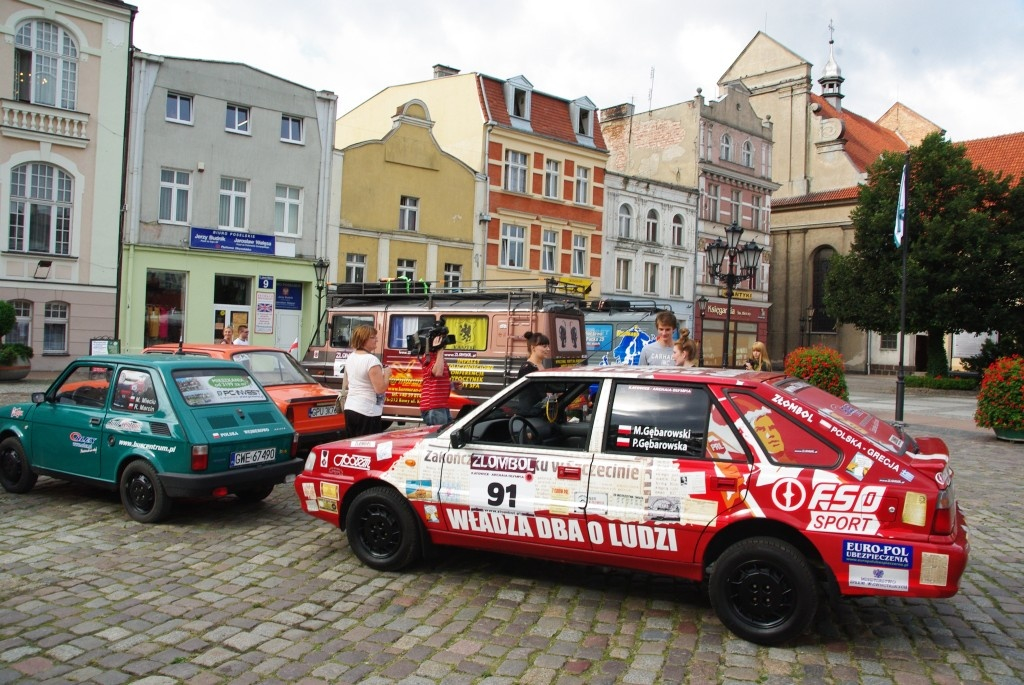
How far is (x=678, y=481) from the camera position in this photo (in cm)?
513

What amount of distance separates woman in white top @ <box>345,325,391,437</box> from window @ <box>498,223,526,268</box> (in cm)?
2635

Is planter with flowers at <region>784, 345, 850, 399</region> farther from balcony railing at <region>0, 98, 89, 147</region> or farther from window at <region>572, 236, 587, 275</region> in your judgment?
balcony railing at <region>0, 98, 89, 147</region>

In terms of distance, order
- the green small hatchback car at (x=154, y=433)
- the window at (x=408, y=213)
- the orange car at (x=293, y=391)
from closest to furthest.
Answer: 1. the green small hatchback car at (x=154, y=433)
2. the orange car at (x=293, y=391)
3. the window at (x=408, y=213)

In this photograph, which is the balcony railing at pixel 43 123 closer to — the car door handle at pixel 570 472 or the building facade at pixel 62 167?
the building facade at pixel 62 167

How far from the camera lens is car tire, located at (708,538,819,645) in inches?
188

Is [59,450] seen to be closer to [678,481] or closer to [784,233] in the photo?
[678,481]

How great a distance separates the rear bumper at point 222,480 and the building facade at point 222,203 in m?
19.9

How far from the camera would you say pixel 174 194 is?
2650cm

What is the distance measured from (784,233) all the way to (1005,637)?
5148cm

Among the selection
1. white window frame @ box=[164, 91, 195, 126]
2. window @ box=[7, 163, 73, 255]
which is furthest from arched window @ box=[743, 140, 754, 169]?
window @ box=[7, 163, 73, 255]

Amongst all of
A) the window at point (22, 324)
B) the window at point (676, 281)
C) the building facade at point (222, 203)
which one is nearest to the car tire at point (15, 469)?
the window at point (22, 324)

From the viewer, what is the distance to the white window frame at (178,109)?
26.3 metres

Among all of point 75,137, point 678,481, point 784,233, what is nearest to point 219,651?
point 678,481

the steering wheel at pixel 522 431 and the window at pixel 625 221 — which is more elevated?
the window at pixel 625 221
